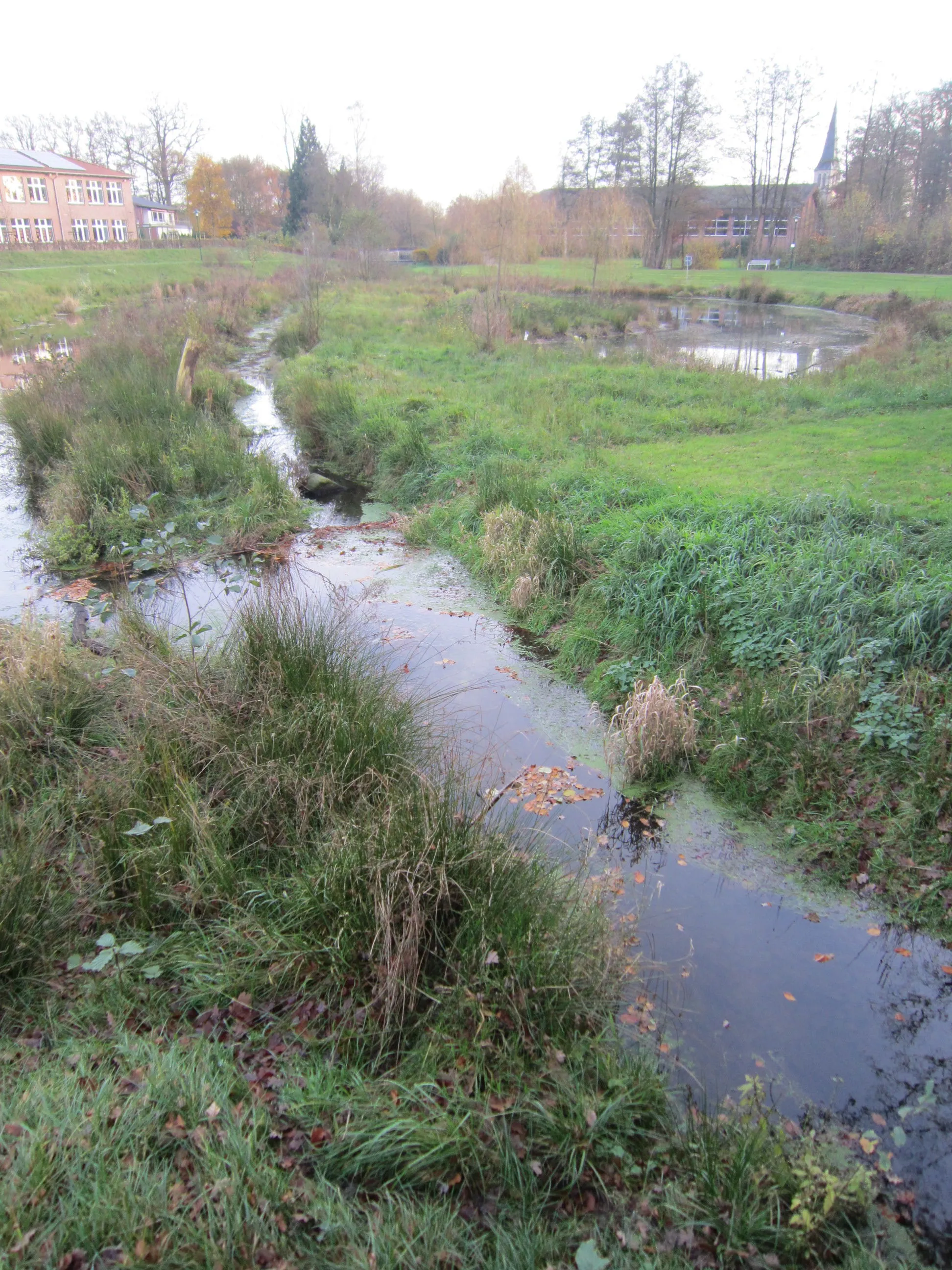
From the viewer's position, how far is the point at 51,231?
5466 centimetres

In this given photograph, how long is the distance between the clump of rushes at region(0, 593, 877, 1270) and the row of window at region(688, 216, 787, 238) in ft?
192

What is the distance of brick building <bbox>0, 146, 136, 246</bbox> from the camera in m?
50.3

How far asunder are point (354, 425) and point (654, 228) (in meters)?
44.1

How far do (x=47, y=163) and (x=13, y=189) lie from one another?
5.13 m

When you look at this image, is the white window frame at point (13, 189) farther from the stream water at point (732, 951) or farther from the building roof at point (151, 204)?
the stream water at point (732, 951)

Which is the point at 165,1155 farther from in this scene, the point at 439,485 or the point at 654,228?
the point at 654,228

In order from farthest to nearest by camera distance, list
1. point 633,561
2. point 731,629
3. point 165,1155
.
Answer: point 633,561, point 731,629, point 165,1155

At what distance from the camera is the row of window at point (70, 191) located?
50750 millimetres

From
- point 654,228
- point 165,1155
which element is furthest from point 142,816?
point 654,228

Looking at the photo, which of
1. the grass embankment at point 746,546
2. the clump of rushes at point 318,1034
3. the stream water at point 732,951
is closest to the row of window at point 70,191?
the grass embankment at point 746,546

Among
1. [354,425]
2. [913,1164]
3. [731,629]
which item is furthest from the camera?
[354,425]

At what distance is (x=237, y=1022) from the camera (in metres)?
3.37

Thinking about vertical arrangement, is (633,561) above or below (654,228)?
below

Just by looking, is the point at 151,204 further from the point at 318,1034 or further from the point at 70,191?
the point at 318,1034
